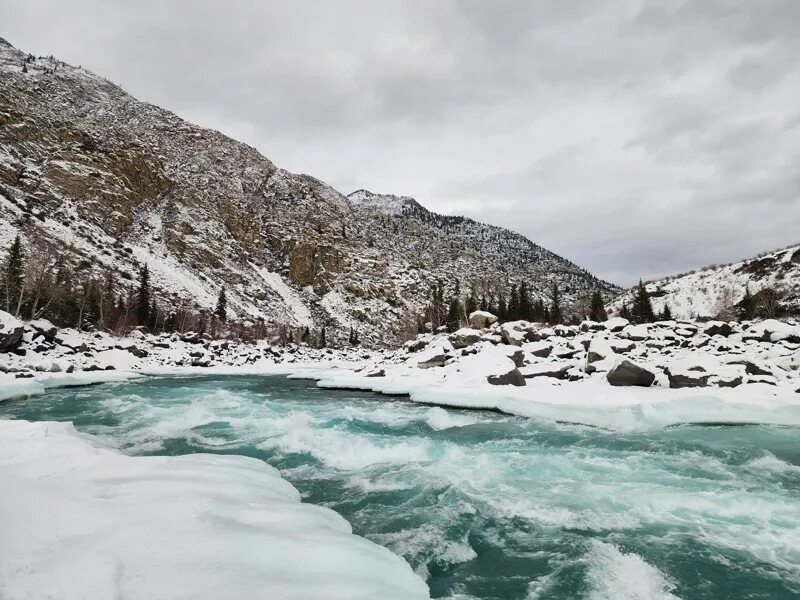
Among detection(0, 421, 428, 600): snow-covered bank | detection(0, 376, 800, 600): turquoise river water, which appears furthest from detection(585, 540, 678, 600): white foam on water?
detection(0, 421, 428, 600): snow-covered bank

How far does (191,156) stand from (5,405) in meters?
137

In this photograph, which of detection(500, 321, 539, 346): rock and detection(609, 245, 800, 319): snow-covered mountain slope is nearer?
detection(500, 321, 539, 346): rock

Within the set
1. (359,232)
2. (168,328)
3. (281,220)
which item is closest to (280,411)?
(168,328)

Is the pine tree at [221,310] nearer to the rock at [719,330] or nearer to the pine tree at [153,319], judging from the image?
the pine tree at [153,319]

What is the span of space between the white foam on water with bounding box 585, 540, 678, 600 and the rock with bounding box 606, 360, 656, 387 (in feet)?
41.9

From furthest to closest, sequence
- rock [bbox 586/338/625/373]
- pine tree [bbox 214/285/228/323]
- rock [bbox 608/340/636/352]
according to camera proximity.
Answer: pine tree [bbox 214/285/228/323] → rock [bbox 608/340/636/352] → rock [bbox 586/338/625/373]

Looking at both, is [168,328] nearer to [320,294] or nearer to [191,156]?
[320,294]

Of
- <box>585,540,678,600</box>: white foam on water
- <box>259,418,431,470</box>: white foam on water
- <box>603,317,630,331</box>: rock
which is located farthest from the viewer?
<box>603,317,630,331</box>: rock

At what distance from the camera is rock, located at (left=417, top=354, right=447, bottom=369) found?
30.7 m

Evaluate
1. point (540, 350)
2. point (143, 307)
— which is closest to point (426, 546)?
point (540, 350)

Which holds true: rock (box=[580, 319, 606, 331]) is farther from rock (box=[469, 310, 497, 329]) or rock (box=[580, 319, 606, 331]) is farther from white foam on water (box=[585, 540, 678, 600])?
white foam on water (box=[585, 540, 678, 600])

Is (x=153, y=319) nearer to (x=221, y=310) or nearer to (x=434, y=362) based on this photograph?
(x=221, y=310)

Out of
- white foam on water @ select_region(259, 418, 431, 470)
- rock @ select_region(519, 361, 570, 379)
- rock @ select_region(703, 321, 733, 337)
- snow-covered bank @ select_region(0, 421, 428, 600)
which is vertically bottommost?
white foam on water @ select_region(259, 418, 431, 470)

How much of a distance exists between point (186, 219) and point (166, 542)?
116 meters
